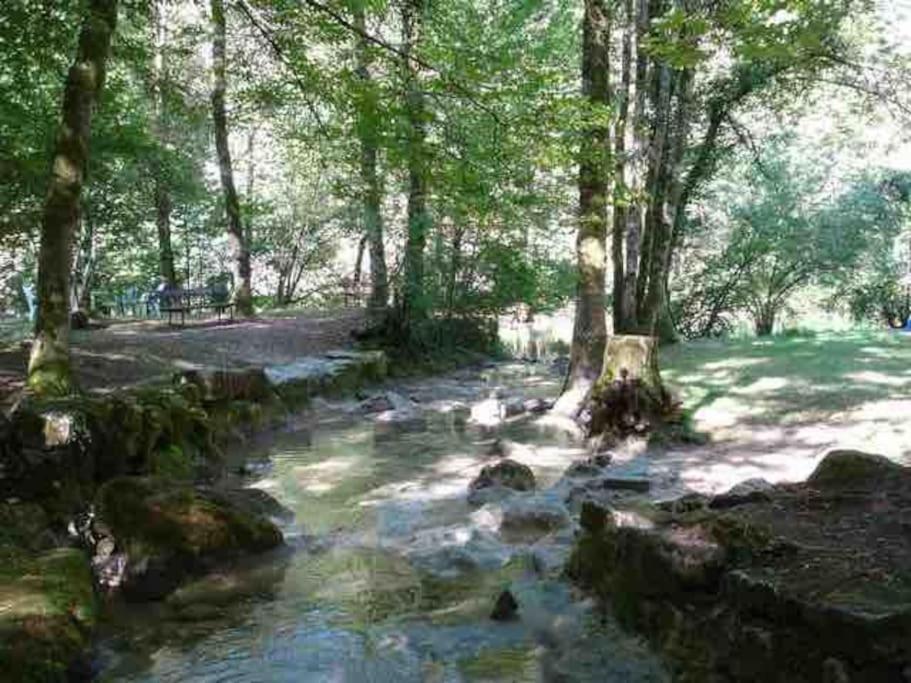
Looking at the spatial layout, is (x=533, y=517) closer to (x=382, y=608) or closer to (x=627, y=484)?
(x=627, y=484)

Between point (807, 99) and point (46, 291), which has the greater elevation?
point (807, 99)

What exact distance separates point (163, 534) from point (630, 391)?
5.41m

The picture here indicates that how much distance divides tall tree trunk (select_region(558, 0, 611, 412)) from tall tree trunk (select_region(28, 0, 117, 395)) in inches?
238

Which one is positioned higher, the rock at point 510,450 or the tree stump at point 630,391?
the tree stump at point 630,391

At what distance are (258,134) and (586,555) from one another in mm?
25753

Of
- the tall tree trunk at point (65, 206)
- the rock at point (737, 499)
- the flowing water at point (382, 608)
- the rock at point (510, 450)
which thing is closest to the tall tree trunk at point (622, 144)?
the rock at point (510, 450)

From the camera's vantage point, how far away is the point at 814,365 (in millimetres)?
11508

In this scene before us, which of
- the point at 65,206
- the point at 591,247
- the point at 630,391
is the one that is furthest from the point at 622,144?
the point at 65,206

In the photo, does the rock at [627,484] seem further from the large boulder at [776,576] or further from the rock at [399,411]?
the rock at [399,411]

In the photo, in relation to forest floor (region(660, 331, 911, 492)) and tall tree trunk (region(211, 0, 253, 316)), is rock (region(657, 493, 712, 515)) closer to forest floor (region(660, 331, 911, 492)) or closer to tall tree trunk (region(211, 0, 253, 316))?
forest floor (region(660, 331, 911, 492))

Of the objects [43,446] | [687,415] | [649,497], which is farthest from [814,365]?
[43,446]

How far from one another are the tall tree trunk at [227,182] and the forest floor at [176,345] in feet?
2.43

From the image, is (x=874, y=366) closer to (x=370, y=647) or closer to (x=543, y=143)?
(x=543, y=143)

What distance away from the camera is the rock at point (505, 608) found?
16.0ft
